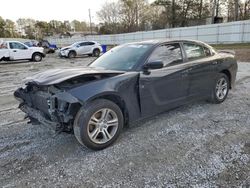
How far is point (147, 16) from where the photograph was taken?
52438mm

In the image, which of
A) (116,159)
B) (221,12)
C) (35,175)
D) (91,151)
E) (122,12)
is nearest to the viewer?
(35,175)

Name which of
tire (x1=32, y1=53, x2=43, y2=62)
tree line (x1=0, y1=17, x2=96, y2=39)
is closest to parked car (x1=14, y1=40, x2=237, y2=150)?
tire (x1=32, y1=53, x2=43, y2=62)

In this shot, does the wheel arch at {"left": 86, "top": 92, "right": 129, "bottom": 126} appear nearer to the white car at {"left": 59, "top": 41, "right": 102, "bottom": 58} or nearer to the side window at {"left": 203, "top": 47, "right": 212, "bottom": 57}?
the side window at {"left": 203, "top": 47, "right": 212, "bottom": 57}

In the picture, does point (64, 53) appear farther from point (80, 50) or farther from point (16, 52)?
point (16, 52)

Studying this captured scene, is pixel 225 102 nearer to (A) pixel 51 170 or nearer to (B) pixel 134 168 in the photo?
(B) pixel 134 168

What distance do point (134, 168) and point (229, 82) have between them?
3.54 metres

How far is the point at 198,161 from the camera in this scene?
2793mm

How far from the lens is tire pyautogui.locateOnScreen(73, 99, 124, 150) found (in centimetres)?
290

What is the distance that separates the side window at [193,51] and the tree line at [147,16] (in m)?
30.9

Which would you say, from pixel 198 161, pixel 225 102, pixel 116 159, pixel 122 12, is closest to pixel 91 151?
pixel 116 159

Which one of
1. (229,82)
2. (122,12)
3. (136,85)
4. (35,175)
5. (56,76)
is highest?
(122,12)

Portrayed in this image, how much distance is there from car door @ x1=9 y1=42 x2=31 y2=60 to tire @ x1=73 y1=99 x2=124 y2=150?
15103 millimetres

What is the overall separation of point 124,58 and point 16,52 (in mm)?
14501

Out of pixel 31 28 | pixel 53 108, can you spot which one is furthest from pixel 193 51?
pixel 31 28
